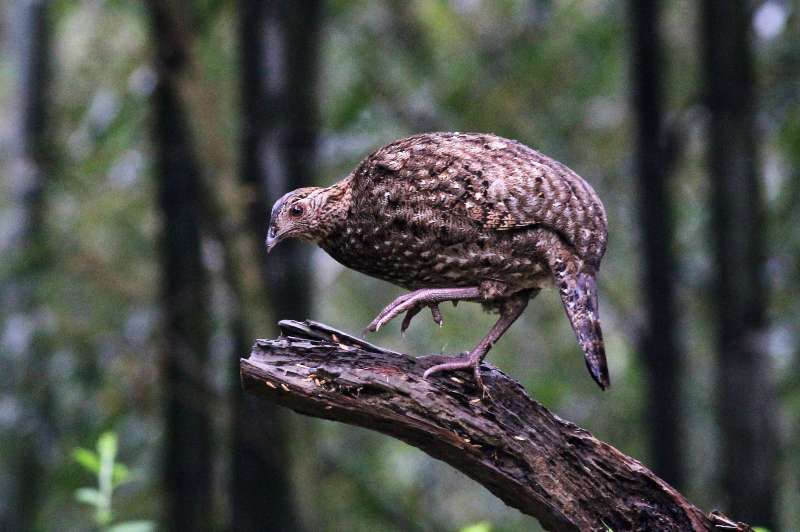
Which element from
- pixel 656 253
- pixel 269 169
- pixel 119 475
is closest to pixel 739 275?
pixel 656 253

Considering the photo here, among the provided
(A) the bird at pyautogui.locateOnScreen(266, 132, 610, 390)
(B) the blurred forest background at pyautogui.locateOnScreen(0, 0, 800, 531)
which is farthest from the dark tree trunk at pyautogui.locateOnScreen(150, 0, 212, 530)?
(A) the bird at pyautogui.locateOnScreen(266, 132, 610, 390)

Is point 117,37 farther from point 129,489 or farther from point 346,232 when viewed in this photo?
point 346,232

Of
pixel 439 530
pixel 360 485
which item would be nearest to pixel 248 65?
pixel 360 485

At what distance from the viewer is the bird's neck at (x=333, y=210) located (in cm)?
371

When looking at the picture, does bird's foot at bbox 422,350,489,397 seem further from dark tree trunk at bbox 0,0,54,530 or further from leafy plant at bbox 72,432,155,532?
dark tree trunk at bbox 0,0,54,530

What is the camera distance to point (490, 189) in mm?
3355

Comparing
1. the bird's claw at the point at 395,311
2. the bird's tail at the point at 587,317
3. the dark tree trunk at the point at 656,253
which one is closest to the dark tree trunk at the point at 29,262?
the dark tree trunk at the point at 656,253

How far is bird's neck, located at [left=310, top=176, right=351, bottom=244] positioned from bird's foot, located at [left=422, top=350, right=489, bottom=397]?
605mm

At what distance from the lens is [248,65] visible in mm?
6730

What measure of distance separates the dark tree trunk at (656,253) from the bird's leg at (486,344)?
439cm

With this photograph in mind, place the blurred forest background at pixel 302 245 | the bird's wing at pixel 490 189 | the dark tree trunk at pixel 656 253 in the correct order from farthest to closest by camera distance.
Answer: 1. the dark tree trunk at pixel 656 253
2. the blurred forest background at pixel 302 245
3. the bird's wing at pixel 490 189

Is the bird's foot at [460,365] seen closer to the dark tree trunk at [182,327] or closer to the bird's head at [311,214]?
the bird's head at [311,214]

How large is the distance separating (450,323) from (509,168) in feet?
23.1

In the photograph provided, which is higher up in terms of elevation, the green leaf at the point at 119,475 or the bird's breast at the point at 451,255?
the bird's breast at the point at 451,255
